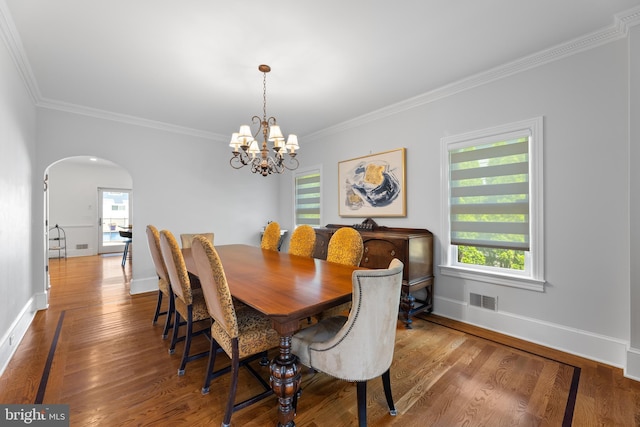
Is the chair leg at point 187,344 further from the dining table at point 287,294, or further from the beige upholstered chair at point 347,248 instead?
the beige upholstered chair at point 347,248

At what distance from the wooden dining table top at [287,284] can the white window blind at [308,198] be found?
2.19 m

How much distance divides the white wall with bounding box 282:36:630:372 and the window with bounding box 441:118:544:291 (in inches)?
3.3

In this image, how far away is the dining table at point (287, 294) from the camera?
4.64 feet

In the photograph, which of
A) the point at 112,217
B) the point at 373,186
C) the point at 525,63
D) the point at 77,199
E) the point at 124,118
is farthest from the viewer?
the point at 112,217

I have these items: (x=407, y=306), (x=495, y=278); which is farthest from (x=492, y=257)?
(x=407, y=306)

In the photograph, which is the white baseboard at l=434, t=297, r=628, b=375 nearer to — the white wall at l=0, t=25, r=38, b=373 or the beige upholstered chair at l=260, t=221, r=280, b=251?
the beige upholstered chair at l=260, t=221, r=280, b=251

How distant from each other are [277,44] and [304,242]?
76.8 inches

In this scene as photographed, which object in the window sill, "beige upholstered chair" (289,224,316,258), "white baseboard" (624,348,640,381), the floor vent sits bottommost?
"white baseboard" (624,348,640,381)

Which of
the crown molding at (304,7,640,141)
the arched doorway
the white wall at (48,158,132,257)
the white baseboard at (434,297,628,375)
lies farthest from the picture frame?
the white wall at (48,158,132,257)

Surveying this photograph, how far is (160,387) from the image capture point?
6.22ft

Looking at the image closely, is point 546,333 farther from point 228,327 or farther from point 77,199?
point 77,199

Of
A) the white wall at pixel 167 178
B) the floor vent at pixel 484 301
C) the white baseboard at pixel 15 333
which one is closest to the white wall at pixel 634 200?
the floor vent at pixel 484 301

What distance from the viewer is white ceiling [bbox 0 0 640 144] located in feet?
6.26

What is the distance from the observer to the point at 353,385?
1.93 metres
